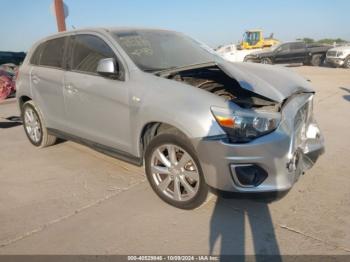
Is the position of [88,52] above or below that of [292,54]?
above

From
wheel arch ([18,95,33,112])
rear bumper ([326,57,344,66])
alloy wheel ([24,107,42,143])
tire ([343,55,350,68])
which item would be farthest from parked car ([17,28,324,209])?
tire ([343,55,350,68])

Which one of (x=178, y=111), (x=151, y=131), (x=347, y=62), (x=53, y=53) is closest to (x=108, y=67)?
(x=151, y=131)

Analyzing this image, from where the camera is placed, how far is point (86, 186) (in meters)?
4.00

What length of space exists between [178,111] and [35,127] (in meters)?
3.19

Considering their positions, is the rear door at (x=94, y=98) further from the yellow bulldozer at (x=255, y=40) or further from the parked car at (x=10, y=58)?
the yellow bulldozer at (x=255, y=40)

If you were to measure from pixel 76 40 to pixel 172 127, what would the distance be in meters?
1.95

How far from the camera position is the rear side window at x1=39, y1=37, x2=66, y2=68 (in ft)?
15.1

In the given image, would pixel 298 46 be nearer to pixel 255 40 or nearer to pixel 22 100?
pixel 255 40

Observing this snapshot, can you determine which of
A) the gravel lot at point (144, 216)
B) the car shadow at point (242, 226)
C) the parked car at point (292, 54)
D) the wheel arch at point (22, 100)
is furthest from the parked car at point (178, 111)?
the parked car at point (292, 54)

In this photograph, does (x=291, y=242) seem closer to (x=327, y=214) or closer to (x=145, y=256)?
(x=327, y=214)

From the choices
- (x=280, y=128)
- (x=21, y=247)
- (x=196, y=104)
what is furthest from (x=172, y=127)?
→ (x=21, y=247)

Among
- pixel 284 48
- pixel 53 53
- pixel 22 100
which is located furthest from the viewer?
pixel 284 48

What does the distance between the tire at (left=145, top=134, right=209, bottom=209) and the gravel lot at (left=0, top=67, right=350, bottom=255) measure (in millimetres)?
134

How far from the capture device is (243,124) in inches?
113
